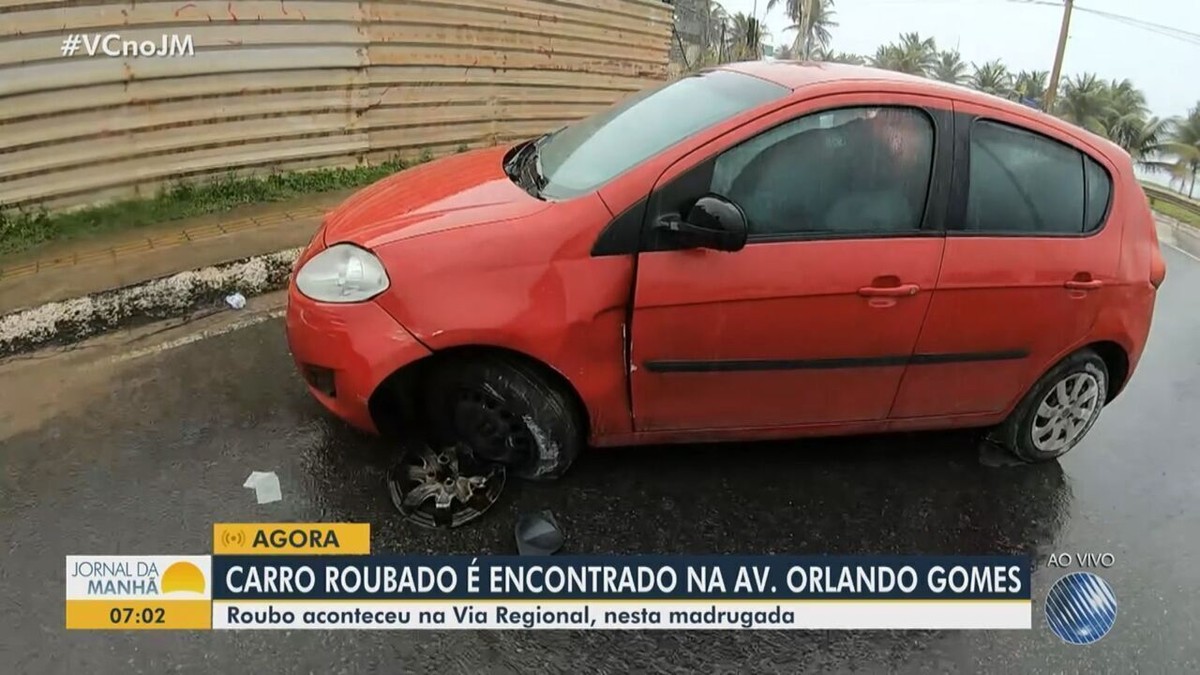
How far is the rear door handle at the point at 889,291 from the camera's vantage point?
3078 millimetres

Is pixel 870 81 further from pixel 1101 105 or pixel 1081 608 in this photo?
pixel 1101 105

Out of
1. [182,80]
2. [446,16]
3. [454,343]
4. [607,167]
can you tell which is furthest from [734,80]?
[446,16]

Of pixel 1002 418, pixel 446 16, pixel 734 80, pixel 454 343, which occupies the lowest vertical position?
pixel 1002 418

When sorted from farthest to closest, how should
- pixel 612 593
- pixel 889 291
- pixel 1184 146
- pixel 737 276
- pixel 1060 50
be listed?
pixel 1184 146
pixel 1060 50
pixel 889 291
pixel 737 276
pixel 612 593

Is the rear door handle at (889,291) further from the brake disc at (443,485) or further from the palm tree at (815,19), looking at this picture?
the palm tree at (815,19)

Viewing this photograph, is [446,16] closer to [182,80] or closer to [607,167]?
[182,80]

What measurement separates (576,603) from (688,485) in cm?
80

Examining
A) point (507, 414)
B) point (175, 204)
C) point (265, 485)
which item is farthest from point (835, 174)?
point (175, 204)

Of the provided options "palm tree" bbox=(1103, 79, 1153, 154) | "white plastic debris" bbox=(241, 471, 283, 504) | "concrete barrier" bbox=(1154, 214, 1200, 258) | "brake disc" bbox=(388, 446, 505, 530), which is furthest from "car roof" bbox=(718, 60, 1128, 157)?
"palm tree" bbox=(1103, 79, 1153, 154)

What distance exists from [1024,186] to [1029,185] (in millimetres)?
31

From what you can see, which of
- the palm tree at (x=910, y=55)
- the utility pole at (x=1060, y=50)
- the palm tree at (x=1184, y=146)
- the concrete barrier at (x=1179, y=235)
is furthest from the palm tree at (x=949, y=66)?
the concrete barrier at (x=1179, y=235)

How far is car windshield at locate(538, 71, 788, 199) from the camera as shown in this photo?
10.4 feet

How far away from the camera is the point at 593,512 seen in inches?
126

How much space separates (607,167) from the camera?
3.18 metres
